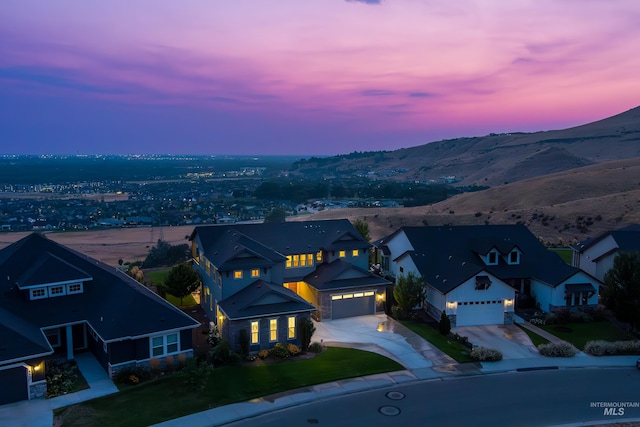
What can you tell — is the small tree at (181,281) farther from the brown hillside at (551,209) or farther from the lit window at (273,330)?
the brown hillside at (551,209)

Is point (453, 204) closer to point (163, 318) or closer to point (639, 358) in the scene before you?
point (639, 358)

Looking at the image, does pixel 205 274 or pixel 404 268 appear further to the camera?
pixel 404 268

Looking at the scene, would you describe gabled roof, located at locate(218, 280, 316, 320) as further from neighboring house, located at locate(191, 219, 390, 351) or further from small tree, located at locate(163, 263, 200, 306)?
small tree, located at locate(163, 263, 200, 306)

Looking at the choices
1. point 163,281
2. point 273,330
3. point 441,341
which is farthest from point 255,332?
point 163,281

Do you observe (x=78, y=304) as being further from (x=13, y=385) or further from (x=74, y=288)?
(x=13, y=385)

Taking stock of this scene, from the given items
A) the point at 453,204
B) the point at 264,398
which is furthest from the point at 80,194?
the point at 264,398

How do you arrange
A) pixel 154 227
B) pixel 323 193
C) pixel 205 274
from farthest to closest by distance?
pixel 323 193 → pixel 154 227 → pixel 205 274

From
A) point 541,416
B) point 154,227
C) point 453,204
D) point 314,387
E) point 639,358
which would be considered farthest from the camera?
point 453,204
